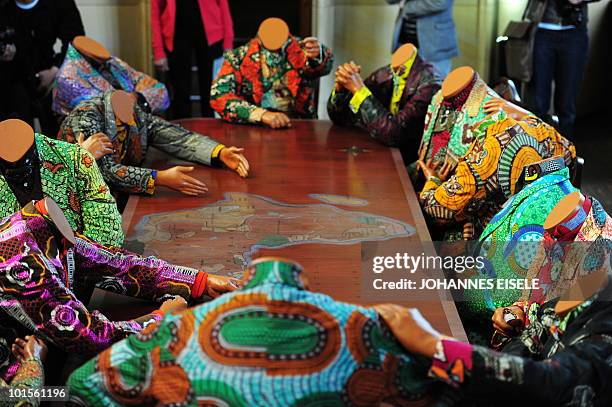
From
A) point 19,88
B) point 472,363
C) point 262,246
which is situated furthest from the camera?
point 19,88

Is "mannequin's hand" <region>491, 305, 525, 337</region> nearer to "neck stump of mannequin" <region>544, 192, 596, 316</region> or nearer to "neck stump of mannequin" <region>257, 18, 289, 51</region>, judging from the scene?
"neck stump of mannequin" <region>544, 192, 596, 316</region>

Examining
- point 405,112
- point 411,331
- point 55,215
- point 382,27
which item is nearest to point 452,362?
point 411,331

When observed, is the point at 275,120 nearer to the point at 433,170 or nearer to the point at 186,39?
the point at 433,170

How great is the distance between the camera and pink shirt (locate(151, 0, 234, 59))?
5.23 metres

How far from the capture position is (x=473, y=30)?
6281 mm

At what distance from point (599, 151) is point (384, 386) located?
4692 mm

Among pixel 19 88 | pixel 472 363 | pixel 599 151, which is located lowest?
pixel 599 151

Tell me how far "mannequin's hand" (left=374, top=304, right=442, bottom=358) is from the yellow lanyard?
2385 millimetres

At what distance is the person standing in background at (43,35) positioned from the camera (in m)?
4.77

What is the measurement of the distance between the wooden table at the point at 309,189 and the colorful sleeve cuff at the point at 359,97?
0.46ft

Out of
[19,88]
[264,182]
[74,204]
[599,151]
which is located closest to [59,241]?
[74,204]

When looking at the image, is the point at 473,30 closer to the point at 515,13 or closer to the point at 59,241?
the point at 515,13

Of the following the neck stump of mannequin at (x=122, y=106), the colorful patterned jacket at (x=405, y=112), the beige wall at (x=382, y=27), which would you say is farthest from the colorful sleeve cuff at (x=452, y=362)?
the beige wall at (x=382, y=27)

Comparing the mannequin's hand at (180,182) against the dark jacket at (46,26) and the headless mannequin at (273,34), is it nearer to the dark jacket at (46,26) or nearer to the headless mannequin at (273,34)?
the headless mannequin at (273,34)
